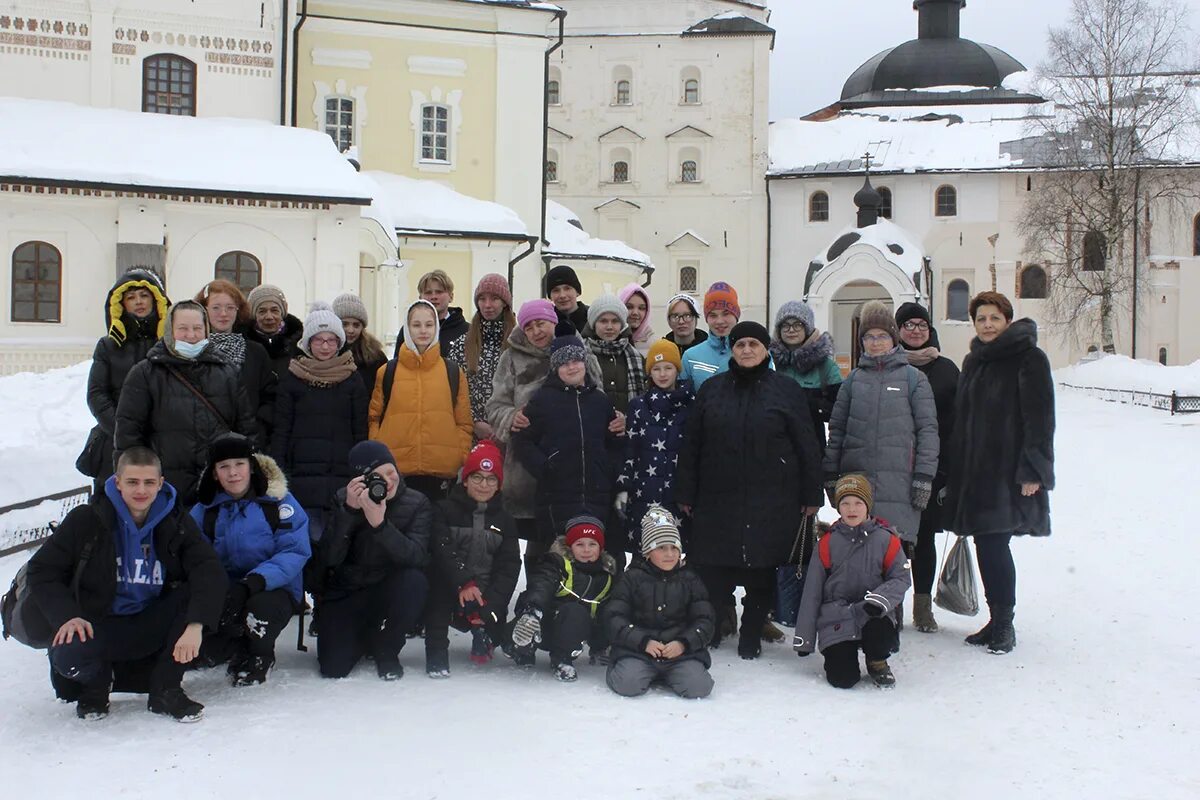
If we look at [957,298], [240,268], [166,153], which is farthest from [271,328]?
[957,298]

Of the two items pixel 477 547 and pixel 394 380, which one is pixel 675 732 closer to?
pixel 477 547

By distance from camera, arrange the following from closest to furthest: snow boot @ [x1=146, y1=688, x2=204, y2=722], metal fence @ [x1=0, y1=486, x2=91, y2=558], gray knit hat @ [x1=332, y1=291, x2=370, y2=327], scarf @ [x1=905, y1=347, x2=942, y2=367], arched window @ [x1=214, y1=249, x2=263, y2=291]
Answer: snow boot @ [x1=146, y1=688, x2=204, y2=722], gray knit hat @ [x1=332, y1=291, x2=370, y2=327], scarf @ [x1=905, y1=347, x2=942, y2=367], metal fence @ [x1=0, y1=486, x2=91, y2=558], arched window @ [x1=214, y1=249, x2=263, y2=291]

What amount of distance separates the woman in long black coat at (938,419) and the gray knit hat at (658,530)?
64.2 inches

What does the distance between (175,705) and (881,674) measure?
3.22m

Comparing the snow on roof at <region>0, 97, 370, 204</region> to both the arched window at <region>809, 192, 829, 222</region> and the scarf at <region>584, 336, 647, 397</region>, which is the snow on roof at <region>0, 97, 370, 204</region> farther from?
the arched window at <region>809, 192, 829, 222</region>

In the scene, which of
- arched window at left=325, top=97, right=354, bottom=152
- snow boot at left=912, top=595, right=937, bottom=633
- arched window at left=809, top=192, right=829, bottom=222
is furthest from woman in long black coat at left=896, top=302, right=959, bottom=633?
arched window at left=809, top=192, right=829, bottom=222

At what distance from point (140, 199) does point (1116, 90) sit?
26.5 m

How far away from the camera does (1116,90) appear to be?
108 feet

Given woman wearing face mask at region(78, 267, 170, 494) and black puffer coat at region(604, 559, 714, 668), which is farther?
woman wearing face mask at region(78, 267, 170, 494)

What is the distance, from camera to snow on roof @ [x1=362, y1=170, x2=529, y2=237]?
898 inches

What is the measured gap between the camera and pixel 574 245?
94.2ft

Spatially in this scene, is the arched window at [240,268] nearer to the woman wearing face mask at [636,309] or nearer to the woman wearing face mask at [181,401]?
the woman wearing face mask at [636,309]

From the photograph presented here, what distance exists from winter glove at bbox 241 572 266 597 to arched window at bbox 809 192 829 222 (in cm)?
3566

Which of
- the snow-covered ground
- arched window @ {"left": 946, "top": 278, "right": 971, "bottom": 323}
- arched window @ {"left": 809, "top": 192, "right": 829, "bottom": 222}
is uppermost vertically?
arched window @ {"left": 809, "top": 192, "right": 829, "bottom": 222}
